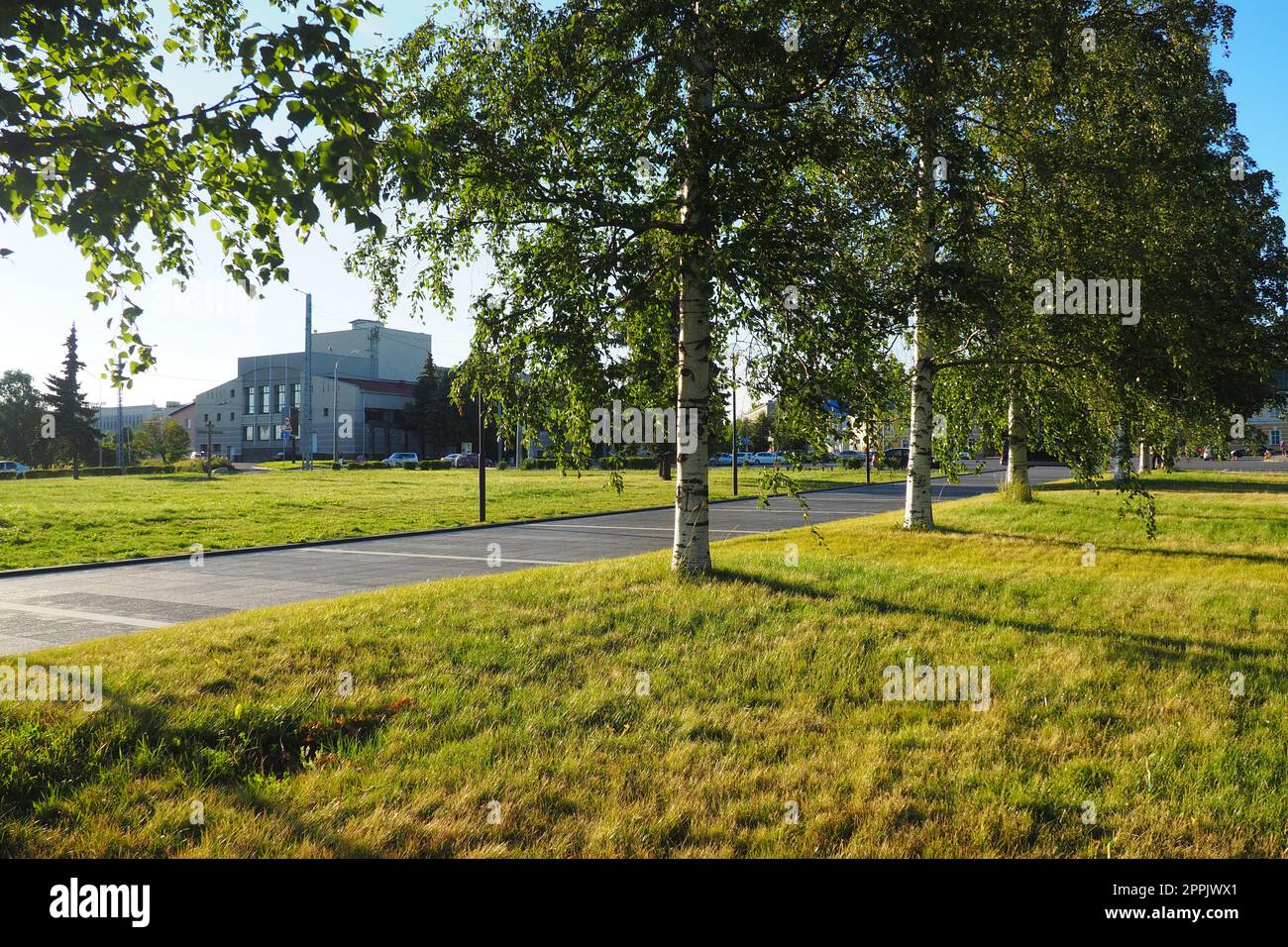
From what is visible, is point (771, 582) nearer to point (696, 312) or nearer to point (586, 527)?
point (696, 312)

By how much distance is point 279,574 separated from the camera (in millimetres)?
13195

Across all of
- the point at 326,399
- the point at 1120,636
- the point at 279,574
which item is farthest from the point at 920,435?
the point at 326,399

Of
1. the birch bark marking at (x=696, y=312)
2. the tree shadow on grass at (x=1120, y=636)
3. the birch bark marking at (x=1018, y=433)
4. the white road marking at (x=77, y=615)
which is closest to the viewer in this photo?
the tree shadow on grass at (x=1120, y=636)

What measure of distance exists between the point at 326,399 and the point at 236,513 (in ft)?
219

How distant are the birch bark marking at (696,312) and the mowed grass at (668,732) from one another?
1.15 metres

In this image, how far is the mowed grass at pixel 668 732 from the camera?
3658 millimetres

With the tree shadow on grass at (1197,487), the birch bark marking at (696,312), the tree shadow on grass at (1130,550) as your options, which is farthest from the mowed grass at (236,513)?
the tree shadow on grass at (1197,487)

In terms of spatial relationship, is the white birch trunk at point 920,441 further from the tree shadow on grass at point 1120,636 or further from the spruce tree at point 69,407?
the spruce tree at point 69,407

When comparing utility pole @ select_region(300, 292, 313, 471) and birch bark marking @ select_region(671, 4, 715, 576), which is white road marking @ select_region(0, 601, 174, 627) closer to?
birch bark marking @ select_region(671, 4, 715, 576)

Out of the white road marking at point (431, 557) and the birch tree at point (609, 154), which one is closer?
the birch tree at point (609, 154)

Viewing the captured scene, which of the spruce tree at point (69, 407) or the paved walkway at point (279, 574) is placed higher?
the spruce tree at point (69, 407)

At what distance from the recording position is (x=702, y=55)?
8.62m
